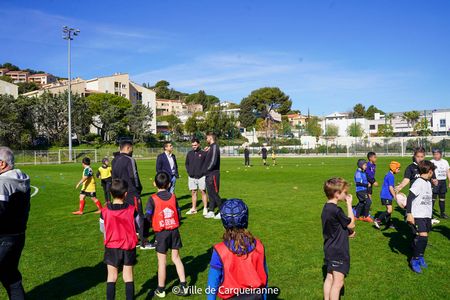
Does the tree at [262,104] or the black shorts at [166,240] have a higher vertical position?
the tree at [262,104]

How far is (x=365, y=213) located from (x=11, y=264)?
8.14 metres

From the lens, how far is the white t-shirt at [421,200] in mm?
6133

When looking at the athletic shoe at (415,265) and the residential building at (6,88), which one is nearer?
the athletic shoe at (415,265)

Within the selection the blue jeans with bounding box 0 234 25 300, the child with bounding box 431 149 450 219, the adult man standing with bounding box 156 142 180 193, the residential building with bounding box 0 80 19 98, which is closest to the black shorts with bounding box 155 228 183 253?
the blue jeans with bounding box 0 234 25 300

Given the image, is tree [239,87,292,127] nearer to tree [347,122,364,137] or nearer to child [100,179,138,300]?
tree [347,122,364,137]

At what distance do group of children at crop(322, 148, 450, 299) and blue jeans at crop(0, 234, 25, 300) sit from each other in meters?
3.56

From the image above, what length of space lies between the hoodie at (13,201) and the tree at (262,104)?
10857 centimetres

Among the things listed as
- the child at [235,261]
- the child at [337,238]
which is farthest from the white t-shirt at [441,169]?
the child at [235,261]

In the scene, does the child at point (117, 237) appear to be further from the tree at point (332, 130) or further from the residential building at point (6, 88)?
the tree at point (332, 130)

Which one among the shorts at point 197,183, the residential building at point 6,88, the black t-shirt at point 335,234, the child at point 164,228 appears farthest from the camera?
the residential building at point 6,88

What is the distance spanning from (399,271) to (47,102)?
6539 cm

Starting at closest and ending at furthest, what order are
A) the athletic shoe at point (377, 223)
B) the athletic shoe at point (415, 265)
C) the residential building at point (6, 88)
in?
the athletic shoe at point (415, 265) → the athletic shoe at point (377, 223) → the residential building at point (6, 88)

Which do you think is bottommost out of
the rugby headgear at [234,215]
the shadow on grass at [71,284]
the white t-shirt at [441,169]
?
the shadow on grass at [71,284]

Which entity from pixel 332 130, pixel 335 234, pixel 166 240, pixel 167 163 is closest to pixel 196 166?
pixel 167 163
